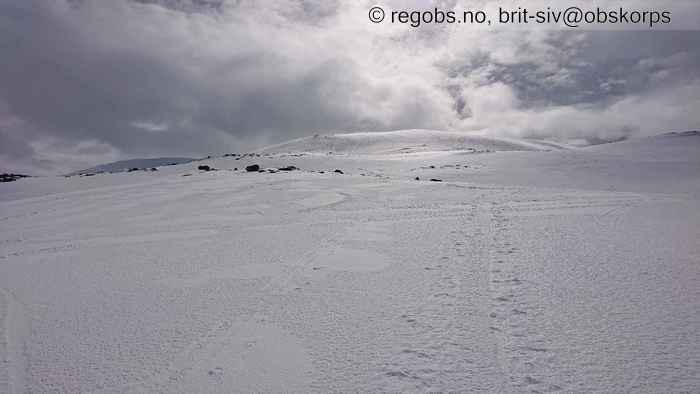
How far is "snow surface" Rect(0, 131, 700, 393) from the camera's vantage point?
2.50 m

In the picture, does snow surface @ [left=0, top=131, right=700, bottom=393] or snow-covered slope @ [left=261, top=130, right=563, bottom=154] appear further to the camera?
snow-covered slope @ [left=261, top=130, right=563, bottom=154]

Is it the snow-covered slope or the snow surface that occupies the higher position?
the snow-covered slope

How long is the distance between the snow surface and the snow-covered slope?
70132mm

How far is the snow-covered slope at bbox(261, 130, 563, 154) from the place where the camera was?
80688mm

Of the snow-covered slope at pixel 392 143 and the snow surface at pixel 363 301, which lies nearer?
the snow surface at pixel 363 301

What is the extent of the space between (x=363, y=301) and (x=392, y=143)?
82625mm

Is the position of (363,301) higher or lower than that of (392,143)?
lower

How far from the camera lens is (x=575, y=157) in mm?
21781

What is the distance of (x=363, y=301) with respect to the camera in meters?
3.60

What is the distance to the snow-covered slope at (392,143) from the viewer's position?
8069cm

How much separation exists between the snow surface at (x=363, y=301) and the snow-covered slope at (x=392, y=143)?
7013cm

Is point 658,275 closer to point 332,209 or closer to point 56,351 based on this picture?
point 56,351

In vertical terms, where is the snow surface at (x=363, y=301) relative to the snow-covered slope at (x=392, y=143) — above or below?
below

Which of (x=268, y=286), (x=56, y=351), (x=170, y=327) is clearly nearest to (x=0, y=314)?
(x=56, y=351)
